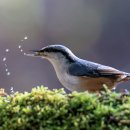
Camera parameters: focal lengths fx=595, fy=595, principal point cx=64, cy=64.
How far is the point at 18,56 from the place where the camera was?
9.44 metres

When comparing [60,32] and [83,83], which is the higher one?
[60,32]

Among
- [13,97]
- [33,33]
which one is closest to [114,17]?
[33,33]

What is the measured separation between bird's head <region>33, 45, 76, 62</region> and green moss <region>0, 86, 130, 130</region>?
161 centimetres

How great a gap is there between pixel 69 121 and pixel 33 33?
7978 mm

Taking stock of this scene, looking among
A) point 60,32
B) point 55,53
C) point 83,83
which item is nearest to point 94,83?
point 83,83

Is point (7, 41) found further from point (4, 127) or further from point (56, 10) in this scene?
point (4, 127)

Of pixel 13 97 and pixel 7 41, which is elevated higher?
pixel 7 41

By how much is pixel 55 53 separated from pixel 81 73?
251 mm

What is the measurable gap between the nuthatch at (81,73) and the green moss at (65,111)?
4.74 ft

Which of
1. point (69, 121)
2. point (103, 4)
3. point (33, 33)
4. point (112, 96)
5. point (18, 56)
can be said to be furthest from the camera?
point (103, 4)

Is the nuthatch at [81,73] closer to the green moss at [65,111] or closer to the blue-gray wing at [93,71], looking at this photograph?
the blue-gray wing at [93,71]

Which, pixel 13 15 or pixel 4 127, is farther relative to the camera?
pixel 13 15

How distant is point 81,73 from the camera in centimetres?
409

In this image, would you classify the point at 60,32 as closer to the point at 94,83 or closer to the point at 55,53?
the point at 55,53
